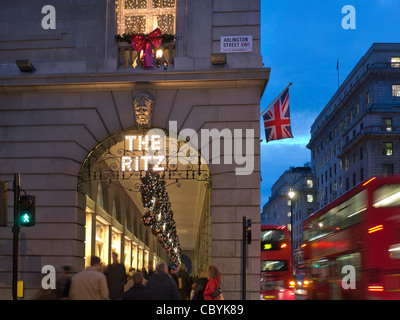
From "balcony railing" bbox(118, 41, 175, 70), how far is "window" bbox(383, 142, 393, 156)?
199 ft

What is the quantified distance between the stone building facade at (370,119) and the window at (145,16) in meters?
58.4

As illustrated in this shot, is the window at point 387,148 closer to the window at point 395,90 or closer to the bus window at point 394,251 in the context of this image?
the window at point 395,90

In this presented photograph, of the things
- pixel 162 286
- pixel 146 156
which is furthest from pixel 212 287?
pixel 146 156

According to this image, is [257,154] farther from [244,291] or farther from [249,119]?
[244,291]

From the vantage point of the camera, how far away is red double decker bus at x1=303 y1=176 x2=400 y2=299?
549 inches

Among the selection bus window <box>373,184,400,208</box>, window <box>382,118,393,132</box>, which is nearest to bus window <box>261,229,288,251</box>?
bus window <box>373,184,400,208</box>

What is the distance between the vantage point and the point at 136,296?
30.6 ft

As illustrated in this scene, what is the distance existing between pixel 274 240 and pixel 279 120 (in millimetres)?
10086

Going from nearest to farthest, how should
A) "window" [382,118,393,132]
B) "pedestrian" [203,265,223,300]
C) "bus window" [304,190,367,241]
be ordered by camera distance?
"pedestrian" [203,265,223,300]
"bus window" [304,190,367,241]
"window" [382,118,393,132]

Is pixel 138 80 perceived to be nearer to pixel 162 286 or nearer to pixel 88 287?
pixel 162 286

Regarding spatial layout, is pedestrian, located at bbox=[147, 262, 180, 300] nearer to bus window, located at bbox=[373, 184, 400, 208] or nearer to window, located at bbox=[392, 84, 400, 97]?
bus window, located at bbox=[373, 184, 400, 208]

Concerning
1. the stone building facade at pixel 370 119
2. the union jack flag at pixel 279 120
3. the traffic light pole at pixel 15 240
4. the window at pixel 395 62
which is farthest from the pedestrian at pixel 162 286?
the window at pixel 395 62

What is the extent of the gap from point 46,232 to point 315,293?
37.0 ft

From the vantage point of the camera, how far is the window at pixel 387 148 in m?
74.5
